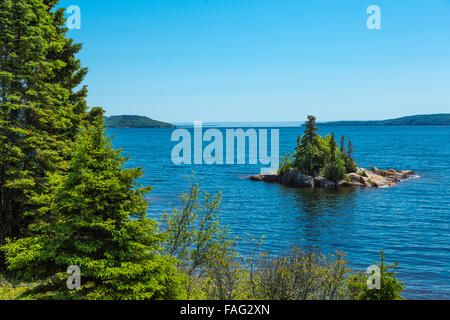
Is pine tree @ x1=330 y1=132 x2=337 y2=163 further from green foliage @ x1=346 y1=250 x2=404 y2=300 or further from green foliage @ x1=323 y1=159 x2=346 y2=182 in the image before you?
green foliage @ x1=346 y1=250 x2=404 y2=300

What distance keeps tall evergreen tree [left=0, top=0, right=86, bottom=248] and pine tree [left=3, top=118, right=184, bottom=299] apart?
8268 mm

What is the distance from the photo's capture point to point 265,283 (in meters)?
14.4

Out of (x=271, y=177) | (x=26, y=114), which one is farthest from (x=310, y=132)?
(x=26, y=114)

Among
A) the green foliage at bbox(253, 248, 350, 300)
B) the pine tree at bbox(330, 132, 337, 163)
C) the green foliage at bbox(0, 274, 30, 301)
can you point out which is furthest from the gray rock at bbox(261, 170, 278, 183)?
the green foliage at bbox(253, 248, 350, 300)

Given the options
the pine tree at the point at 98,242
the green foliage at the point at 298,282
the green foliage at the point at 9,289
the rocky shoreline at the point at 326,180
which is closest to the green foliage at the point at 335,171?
the rocky shoreline at the point at 326,180

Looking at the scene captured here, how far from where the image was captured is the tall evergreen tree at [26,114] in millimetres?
21078

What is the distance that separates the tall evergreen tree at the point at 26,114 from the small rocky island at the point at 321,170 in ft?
180

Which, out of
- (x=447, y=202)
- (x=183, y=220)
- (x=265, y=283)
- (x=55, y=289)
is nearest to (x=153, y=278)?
(x=55, y=289)

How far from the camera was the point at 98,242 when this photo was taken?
41.5ft

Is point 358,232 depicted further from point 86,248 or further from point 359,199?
point 86,248

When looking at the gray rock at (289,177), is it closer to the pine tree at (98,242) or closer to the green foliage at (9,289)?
the green foliage at (9,289)

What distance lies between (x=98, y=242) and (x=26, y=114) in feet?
46.0

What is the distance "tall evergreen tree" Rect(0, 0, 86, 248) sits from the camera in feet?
69.2

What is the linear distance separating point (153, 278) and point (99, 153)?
4.73m
